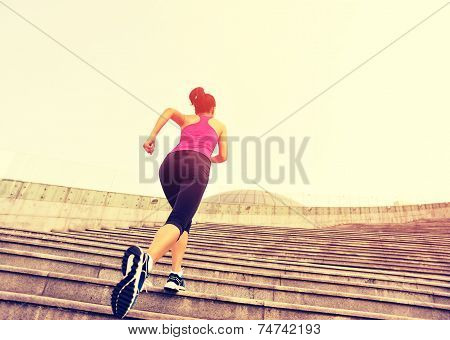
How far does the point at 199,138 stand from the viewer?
7.64 ft

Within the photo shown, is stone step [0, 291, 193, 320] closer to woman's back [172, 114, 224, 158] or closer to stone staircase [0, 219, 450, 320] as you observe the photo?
stone staircase [0, 219, 450, 320]

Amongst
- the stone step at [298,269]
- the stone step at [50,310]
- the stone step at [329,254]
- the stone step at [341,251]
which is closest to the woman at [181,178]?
the stone step at [50,310]

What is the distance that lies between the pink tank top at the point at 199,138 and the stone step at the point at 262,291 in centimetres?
133

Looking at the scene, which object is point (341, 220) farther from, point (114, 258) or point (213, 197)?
point (114, 258)

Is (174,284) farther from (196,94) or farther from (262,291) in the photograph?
(196,94)

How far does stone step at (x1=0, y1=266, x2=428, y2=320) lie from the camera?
2.11 m

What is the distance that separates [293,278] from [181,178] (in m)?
1.79

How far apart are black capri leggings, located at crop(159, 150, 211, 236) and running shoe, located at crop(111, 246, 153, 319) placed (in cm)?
42

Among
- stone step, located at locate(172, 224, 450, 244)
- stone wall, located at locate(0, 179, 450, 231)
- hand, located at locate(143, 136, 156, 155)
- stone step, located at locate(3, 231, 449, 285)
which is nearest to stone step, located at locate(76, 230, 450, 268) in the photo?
stone step, located at locate(3, 231, 449, 285)
